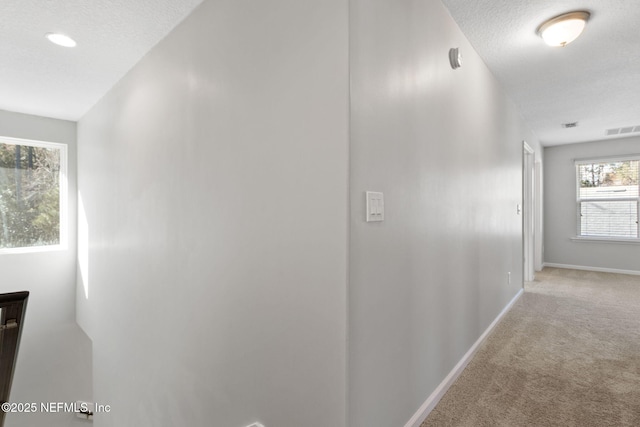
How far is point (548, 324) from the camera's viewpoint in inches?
120

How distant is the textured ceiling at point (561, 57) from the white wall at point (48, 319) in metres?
5.15

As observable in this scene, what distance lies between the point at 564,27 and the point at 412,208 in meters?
1.82

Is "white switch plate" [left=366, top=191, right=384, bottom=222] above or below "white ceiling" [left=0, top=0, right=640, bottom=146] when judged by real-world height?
→ below

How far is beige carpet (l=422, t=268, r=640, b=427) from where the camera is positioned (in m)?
1.70

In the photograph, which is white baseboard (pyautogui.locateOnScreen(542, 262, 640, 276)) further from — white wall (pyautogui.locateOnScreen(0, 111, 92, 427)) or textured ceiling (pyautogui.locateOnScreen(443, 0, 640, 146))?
white wall (pyautogui.locateOnScreen(0, 111, 92, 427))

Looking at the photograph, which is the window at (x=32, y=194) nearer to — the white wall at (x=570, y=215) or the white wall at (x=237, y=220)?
the white wall at (x=237, y=220)

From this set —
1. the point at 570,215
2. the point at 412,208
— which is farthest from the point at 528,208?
the point at 412,208

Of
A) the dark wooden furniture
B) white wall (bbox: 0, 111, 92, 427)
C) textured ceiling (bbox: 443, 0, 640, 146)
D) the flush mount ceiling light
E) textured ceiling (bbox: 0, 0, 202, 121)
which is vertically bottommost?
white wall (bbox: 0, 111, 92, 427)

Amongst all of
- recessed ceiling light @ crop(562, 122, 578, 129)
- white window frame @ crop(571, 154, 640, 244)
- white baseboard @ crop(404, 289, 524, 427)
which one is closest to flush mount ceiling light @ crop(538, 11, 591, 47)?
white baseboard @ crop(404, 289, 524, 427)

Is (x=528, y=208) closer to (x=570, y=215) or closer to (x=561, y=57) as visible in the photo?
(x=570, y=215)

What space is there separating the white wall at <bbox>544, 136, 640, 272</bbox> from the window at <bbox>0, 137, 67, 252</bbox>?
8.37 metres

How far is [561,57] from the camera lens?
2676 millimetres

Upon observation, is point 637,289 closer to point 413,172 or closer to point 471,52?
point 471,52

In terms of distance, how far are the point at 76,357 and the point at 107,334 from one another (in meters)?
1.81
